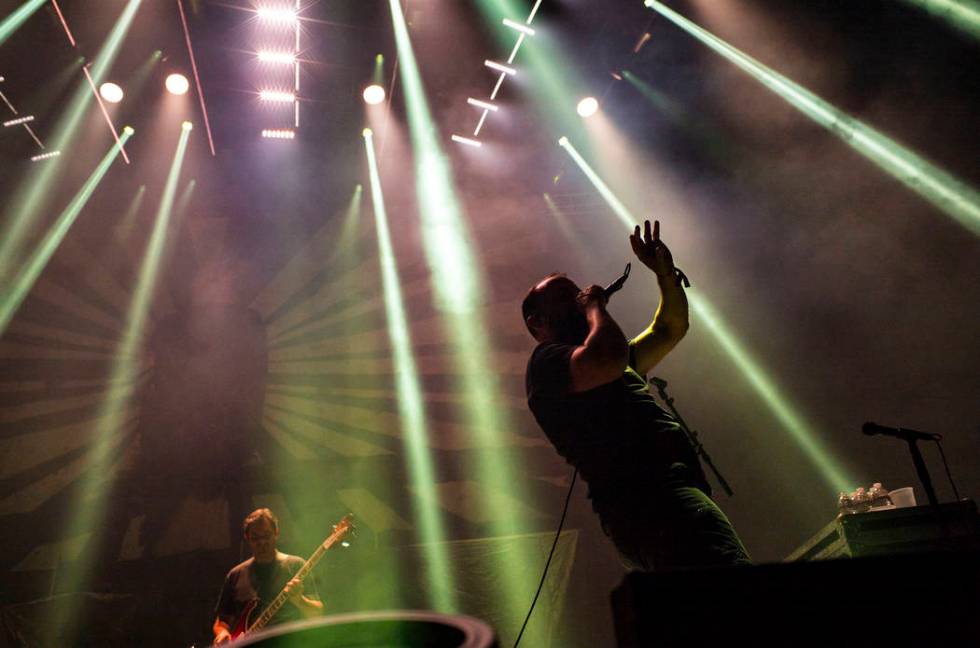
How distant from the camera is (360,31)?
4.76m

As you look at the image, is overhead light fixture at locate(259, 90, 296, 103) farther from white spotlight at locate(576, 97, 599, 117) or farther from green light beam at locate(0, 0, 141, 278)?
white spotlight at locate(576, 97, 599, 117)

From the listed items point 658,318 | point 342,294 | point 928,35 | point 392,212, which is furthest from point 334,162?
point 928,35

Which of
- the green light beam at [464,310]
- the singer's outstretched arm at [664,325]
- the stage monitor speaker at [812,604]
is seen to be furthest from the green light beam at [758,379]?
the stage monitor speaker at [812,604]

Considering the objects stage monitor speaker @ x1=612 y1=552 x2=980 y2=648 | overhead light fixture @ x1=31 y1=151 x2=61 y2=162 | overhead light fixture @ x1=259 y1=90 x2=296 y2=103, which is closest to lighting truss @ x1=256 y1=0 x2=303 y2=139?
overhead light fixture @ x1=259 y1=90 x2=296 y2=103

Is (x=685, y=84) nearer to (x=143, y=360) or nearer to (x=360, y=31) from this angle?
(x=360, y=31)

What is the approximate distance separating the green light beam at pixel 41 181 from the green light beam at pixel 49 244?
0.45 feet

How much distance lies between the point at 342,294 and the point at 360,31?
8.11 feet

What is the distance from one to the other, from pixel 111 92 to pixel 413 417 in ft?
13.1

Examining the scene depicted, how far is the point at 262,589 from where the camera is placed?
3.71 m

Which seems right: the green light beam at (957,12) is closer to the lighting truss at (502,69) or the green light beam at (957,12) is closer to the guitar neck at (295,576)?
the lighting truss at (502,69)

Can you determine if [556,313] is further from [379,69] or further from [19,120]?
[19,120]

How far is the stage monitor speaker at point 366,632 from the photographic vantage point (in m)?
0.61

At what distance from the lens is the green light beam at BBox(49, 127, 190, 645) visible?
14.2 feet

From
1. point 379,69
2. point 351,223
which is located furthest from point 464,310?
point 379,69
